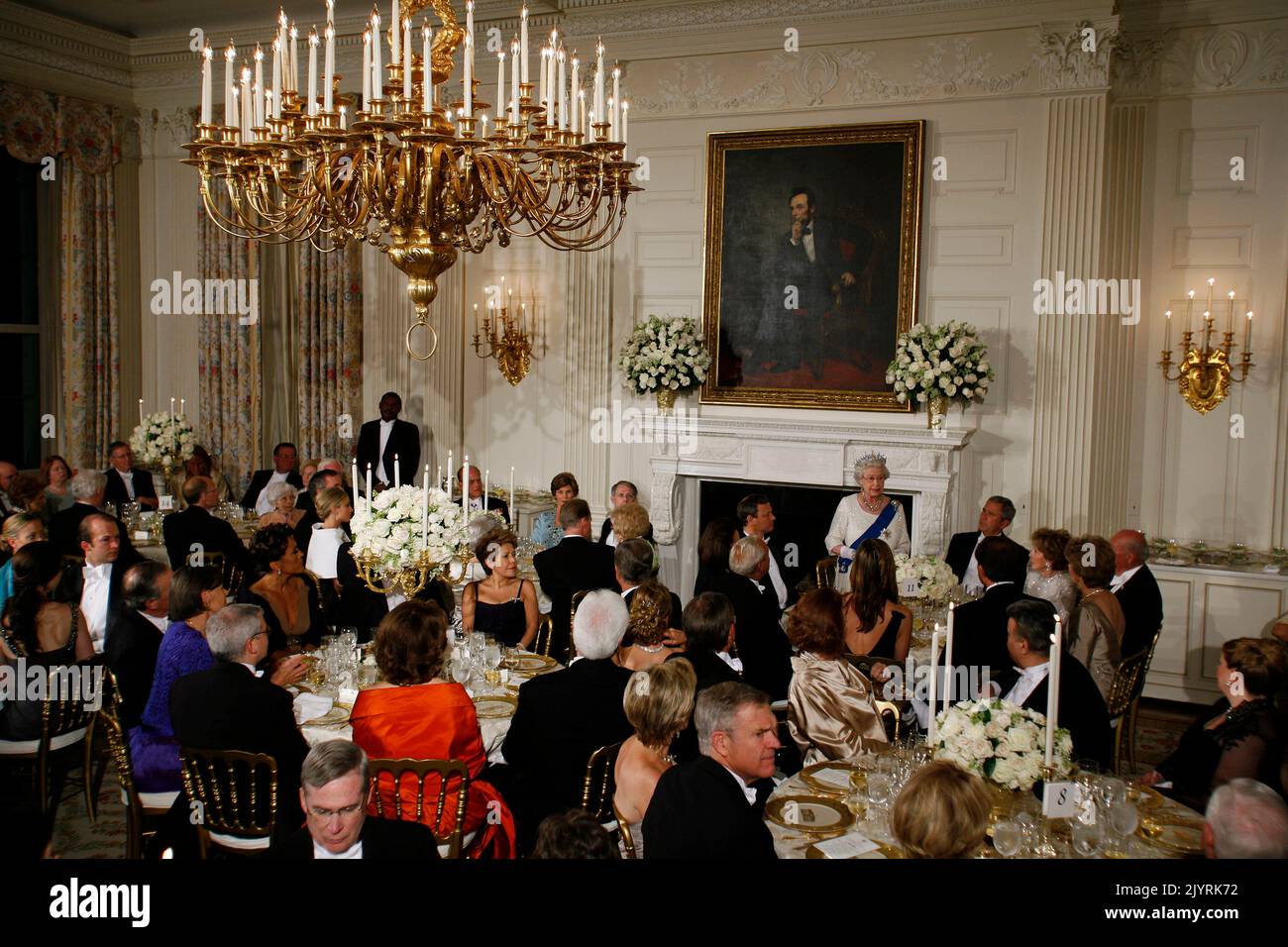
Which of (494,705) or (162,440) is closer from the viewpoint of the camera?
(494,705)

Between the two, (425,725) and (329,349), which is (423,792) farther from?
(329,349)

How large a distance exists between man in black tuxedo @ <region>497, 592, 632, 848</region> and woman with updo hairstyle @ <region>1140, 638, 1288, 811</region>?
7.30 feet

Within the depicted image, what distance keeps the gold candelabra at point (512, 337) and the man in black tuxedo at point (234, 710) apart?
6655 mm

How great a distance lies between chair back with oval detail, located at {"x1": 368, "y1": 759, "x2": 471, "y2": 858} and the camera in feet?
12.7

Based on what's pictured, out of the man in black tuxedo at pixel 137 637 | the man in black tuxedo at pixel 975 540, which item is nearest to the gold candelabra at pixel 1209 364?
the man in black tuxedo at pixel 975 540

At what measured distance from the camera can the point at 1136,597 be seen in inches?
260

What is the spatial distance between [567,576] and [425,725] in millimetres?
2412

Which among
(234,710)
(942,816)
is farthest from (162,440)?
(942,816)

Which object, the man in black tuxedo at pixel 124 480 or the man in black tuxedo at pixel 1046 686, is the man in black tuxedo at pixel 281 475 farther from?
the man in black tuxedo at pixel 1046 686

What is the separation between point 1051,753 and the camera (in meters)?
3.73

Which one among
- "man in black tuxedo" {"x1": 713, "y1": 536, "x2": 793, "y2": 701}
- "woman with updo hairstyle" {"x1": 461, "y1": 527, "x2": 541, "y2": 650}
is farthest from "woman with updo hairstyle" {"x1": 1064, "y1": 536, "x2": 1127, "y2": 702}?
"woman with updo hairstyle" {"x1": 461, "y1": 527, "x2": 541, "y2": 650}

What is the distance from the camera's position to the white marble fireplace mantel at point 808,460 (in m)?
8.86
